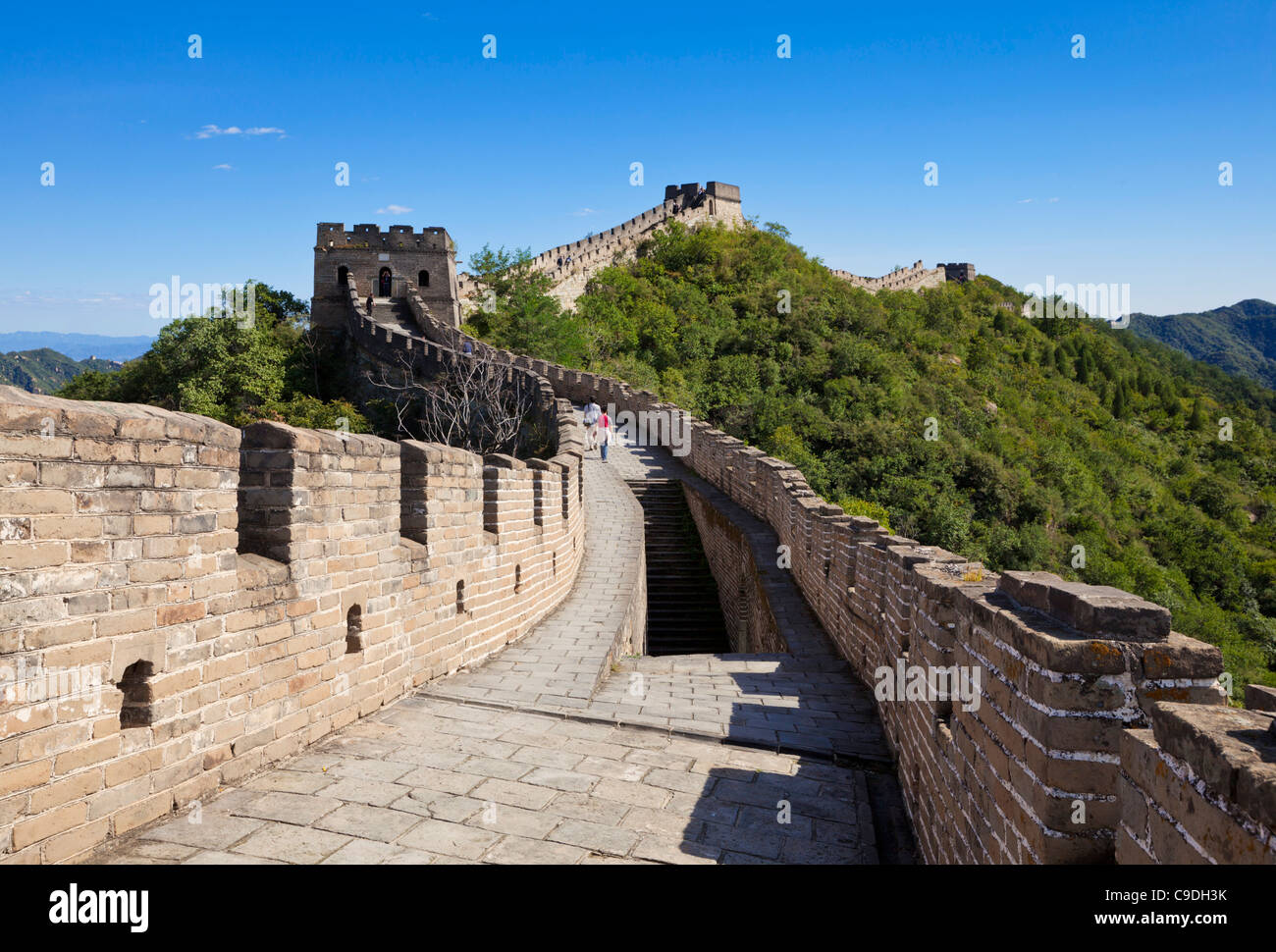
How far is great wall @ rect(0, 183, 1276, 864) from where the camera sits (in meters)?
2.03

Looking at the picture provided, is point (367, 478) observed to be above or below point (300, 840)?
above

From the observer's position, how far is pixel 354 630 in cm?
468

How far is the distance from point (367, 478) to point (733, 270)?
130 ft

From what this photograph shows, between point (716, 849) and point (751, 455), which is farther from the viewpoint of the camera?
point (751, 455)

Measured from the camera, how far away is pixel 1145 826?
5.81ft

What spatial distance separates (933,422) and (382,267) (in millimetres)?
25562

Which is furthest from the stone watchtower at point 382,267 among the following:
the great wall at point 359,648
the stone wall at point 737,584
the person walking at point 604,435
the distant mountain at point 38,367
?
the distant mountain at point 38,367

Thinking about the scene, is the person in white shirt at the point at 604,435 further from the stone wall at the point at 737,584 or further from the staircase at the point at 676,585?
the stone wall at the point at 737,584

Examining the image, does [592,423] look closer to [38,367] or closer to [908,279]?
[908,279]

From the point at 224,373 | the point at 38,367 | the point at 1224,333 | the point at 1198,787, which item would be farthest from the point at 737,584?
the point at 1224,333

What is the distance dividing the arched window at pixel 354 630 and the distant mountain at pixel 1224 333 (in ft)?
507

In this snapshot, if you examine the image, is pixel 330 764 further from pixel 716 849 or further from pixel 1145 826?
pixel 1145 826
